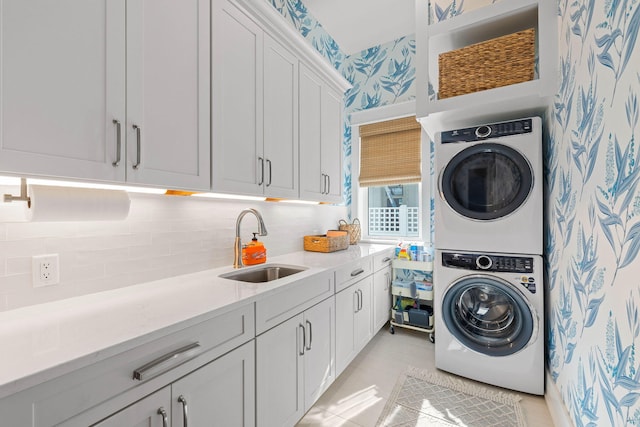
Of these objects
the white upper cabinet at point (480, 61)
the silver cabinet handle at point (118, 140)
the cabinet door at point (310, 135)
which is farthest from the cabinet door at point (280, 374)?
the white upper cabinet at point (480, 61)

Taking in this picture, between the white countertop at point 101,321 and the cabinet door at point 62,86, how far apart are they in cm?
49

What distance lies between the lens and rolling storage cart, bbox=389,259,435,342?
8.69 ft

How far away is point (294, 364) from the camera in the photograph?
4.83ft

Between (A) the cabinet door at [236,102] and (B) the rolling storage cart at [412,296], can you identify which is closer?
(A) the cabinet door at [236,102]

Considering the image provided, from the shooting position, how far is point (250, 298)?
1.19 metres

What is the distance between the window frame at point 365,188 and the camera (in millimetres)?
2939

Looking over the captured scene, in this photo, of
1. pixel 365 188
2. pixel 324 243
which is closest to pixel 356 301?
pixel 324 243

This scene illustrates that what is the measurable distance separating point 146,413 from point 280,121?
5.46ft

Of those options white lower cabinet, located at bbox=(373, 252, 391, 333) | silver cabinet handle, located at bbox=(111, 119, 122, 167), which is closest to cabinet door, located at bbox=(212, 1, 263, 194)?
silver cabinet handle, located at bbox=(111, 119, 122, 167)

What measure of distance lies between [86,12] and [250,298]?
1197 mm

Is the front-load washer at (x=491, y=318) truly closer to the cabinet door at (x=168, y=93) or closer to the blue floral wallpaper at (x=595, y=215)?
the blue floral wallpaper at (x=595, y=215)

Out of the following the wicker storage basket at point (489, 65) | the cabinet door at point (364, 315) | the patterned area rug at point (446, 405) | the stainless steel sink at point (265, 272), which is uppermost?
the wicker storage basket at point (489, 65)

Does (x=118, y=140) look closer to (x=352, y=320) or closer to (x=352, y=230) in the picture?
(x=352, y=320)

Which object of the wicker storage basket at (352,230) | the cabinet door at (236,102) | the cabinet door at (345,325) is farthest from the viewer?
the wicker storage basket at (352,230)
